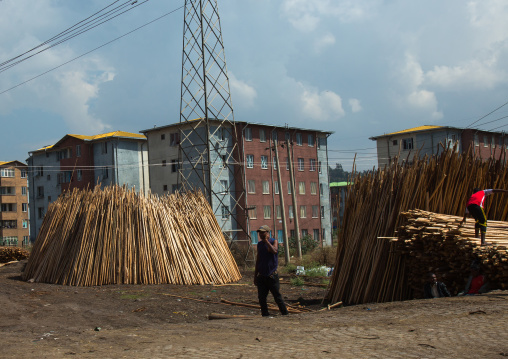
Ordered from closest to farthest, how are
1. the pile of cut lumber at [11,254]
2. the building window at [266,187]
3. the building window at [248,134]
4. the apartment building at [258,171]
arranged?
1. the pile of cut lumber at [11,254]
2. the apartment building at [258,171]
3. the building window at [248,134]
4. the building window at [266,187]

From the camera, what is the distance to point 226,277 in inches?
661

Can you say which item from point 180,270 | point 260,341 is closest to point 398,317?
point 260,341

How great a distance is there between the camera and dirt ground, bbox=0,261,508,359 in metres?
5.74

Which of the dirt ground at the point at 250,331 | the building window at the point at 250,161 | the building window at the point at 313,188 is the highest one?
the building window at the point at 250,161

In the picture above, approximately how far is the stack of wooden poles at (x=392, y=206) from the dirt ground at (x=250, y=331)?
125 cm

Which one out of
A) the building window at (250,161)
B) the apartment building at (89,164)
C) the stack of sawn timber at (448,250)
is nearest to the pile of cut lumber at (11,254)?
the stack of sawn timber at (448,250)

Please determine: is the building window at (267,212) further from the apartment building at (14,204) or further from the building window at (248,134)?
the apartment building at (14,204)

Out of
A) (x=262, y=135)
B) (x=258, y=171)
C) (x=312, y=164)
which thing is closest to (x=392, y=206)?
(x=258, y=171)

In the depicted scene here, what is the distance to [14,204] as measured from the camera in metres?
68.2

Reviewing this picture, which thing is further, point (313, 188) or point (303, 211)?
point (313, 188)

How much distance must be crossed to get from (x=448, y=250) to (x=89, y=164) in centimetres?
4802

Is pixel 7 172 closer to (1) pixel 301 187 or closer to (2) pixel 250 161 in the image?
(2) pixel 250 161

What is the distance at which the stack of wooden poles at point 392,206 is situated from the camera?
10336 mm

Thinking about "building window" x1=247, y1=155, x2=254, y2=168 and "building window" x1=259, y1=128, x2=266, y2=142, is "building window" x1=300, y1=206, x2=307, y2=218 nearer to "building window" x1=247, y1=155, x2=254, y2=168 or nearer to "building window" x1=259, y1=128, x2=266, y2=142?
"building window" x1=247, y1=155, x2=254, y2=168
